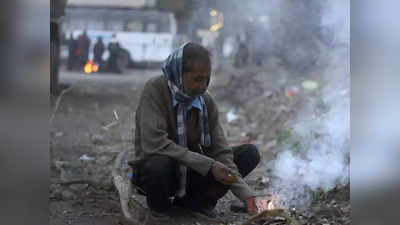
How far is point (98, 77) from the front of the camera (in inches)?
599

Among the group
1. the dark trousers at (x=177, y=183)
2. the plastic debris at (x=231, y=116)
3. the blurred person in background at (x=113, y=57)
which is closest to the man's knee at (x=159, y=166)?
the dark trousers at (x=177, y=183)

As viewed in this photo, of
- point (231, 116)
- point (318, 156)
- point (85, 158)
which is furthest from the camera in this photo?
point (231, 116)

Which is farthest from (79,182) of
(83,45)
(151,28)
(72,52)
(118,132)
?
(151,28)

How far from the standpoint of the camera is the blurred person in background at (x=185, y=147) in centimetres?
329

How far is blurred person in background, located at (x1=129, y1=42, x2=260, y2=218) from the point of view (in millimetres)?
3291

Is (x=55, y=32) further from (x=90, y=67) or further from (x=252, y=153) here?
(x=90, y=67)

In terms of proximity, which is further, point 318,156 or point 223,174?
point 318,156

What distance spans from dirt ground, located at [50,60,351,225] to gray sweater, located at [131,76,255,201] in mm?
455

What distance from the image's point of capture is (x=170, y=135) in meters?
3.56

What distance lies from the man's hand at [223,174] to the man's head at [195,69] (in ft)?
1.69

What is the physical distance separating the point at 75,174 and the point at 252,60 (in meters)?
9.60

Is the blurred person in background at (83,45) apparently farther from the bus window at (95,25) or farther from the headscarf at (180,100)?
the headscarf at (180,100)

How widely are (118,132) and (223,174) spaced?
480cm

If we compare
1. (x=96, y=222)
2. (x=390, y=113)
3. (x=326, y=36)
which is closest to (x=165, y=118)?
(x=96, y=222)
